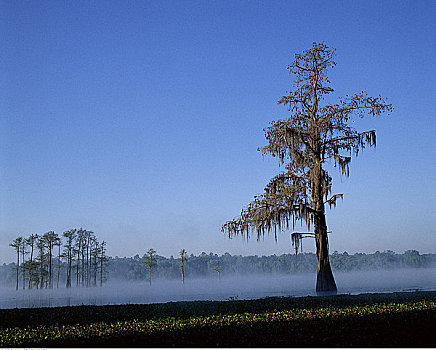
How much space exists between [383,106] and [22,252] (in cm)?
6270

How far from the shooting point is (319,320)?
910cm

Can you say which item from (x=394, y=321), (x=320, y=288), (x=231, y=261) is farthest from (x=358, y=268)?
(x=394, y=321)

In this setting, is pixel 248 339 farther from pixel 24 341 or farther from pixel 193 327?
pixel 24 341

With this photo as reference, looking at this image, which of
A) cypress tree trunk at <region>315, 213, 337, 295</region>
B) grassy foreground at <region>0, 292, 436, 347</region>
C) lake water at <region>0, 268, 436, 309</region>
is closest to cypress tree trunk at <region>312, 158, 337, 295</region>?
cypress tree trunk at <region>315, 213, 337, 295</region>

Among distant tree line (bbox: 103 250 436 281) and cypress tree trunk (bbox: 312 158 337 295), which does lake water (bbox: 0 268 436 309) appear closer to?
cypress tree trunk (bbox: 312 158 337 295)

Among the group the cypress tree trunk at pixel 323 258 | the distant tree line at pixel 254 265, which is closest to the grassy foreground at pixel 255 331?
the cypress tree trunk at pixel 323 258

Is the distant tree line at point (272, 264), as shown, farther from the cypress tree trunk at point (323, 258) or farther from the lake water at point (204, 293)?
the cypress tree trunk at point (323, 258)

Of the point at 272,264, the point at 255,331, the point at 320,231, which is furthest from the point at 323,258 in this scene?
the point at 272,264

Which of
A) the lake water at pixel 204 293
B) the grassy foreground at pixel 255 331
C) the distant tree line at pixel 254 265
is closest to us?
the grassy foreground at pixel 255 331

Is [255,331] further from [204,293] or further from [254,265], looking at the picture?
[254,265]

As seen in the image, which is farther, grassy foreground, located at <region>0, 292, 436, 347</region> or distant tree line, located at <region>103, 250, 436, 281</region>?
Result: distant tree line, located at <region>103, 250, 436, 281</region>

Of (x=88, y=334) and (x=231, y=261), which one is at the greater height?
(x=88, y=334)

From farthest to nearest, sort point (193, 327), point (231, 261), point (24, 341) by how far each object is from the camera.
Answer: point (231, 261) < point (193, 327) < point (24, 341)

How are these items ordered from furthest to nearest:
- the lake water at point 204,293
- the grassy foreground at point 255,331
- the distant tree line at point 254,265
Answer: the distant tree line at point 254,265 < the lake water at point 204,293 < the grassy foreground at point 255,331
